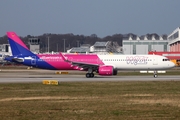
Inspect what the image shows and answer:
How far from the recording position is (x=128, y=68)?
49344 millimetres

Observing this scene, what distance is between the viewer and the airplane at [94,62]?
161 feet

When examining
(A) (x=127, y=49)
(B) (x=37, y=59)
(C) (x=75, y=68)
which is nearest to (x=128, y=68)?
(C) (x=75, y=68)

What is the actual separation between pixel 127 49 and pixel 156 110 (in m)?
133

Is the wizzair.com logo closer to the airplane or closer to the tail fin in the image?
the airplane

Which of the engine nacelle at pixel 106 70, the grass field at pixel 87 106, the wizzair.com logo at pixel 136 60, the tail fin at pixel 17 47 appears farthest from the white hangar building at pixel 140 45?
the grass field at pixel 87 106

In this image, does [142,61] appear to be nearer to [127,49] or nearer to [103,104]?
[103,104]

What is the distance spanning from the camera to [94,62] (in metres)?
49.8

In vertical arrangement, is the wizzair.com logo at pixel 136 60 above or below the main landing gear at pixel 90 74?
above

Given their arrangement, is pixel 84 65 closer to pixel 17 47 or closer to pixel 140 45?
pixel 17 47

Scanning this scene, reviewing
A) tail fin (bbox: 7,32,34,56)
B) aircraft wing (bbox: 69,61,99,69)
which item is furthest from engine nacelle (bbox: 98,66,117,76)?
tail fin (bbox: 7,32,34,56)

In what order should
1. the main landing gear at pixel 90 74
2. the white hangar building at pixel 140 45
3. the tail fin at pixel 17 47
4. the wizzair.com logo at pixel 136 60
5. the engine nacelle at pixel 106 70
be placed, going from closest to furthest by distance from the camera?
the engine nacelle at pixel 106 70 → the wizzair.com logo at pixel 136 60 → the main landing gear at pixel 90 74 → the tail fin at pixel 17 47 → the white hangar building at pixel 140 45

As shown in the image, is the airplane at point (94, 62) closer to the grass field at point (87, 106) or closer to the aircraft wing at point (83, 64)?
the aircraft wing at point (83, 64)

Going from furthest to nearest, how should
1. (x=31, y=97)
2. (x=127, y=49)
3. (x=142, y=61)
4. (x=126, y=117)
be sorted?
(x=127, y=49) < (x=142, y=61) < (x=31, y=97) < (x=126, y=117)

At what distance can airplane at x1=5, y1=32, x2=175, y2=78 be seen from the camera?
49.0 meters
